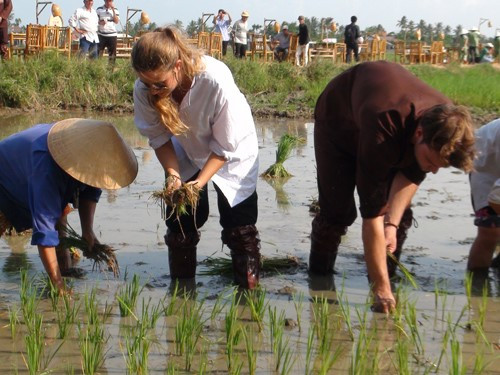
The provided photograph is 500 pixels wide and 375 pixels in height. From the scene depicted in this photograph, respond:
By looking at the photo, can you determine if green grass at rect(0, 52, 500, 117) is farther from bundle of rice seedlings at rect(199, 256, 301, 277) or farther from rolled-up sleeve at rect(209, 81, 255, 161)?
rolled-up sleeve at rect(209, 81, 255, 161)

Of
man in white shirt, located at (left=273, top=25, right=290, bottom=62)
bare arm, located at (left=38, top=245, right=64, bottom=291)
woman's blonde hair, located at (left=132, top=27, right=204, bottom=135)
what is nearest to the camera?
woman's blonde hair, located at (left=132, top=27, right=204, bottom=135)

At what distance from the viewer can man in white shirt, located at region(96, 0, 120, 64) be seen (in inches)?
682

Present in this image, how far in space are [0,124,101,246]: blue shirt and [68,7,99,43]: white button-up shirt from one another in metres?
12.4

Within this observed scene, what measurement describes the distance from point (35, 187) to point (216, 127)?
94cm

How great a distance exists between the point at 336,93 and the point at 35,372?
2097 millimetres

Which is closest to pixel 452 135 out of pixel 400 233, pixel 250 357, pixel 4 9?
pixel 250 357

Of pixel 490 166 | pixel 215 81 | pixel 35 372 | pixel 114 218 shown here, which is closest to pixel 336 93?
pixel 215 81

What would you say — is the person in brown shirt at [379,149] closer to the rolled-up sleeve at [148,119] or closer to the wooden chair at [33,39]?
the rolled-up sleeve at [148,119]

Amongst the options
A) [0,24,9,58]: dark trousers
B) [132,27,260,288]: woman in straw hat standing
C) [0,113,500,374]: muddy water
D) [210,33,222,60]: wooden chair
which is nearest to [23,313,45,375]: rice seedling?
[0,113,500,374]: muddy water

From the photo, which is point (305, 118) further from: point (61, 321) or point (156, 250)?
point (61, 321)

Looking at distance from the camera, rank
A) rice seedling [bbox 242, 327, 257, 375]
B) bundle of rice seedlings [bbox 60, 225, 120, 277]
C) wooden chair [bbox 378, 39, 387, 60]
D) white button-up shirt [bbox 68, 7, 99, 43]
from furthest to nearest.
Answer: wooden chair [bbox 378, 39, 387, 60] < white button-up shirt [bbox 68, 7, 99, 43] < bundle of rice seedlings [bbox 60, 225, 120, 277] < rice seedling [bbox 242, 327, 257, 375]

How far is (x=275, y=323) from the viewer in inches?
153

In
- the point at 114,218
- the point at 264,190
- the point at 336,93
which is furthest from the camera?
the point at 264,190

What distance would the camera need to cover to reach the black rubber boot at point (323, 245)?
504cm
